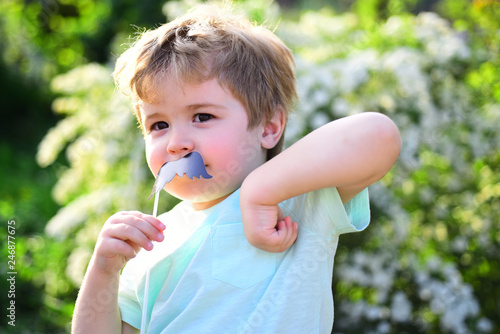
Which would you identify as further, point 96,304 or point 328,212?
point 96,304

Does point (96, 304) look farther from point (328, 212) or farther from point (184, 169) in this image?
point (328, 212)

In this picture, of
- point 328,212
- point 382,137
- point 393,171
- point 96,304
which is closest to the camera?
point 382,137

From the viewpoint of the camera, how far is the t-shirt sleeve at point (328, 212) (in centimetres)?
111

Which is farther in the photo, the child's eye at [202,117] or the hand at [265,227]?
the child's eye at [202,117]

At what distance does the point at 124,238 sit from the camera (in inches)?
45.0

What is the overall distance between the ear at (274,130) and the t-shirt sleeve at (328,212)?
0.52 ft

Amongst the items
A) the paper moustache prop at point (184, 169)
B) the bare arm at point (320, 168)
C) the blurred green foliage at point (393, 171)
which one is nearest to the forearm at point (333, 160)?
the bare arm at point (320, 168)

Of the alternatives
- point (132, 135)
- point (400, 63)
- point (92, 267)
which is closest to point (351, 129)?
point (92, 267)

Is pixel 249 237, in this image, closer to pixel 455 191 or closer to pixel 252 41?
pixel 252 41

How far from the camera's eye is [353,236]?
3.00 metres

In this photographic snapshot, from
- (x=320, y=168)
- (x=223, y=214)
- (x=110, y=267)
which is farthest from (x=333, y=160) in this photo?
(x=110, y=267)

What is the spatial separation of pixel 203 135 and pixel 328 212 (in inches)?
11.6

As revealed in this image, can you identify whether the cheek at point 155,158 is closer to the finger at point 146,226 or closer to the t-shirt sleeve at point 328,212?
the finger at point 146,226

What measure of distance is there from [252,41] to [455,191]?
220cm
